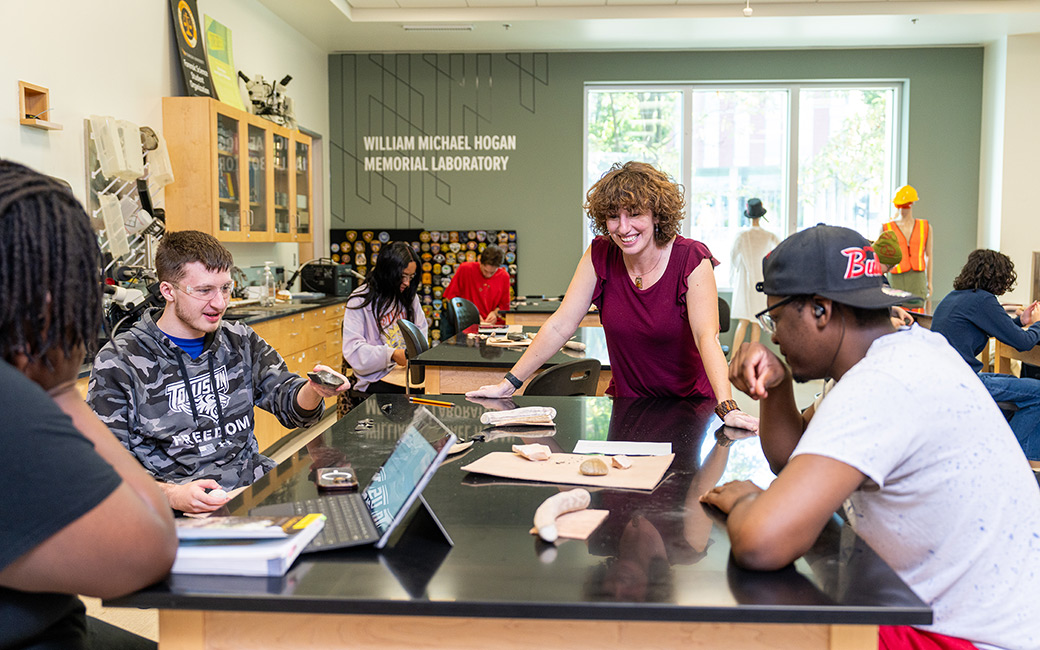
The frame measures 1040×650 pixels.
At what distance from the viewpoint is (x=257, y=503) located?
147cm

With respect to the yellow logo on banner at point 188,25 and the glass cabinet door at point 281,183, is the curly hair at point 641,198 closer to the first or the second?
the yellow logo on banner at point 188,25

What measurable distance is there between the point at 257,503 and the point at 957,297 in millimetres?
4222

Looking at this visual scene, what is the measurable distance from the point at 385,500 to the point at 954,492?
0.85 m

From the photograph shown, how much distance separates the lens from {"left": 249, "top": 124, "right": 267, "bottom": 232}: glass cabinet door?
5938mm

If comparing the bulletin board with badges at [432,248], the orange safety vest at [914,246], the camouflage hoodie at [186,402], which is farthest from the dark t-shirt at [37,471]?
the orange safety vest at [914,246]

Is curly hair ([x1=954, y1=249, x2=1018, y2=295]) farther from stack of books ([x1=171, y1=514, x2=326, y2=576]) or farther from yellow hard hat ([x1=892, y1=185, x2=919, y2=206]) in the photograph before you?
stack of books ([x1=171, y1=514, x2=326, y2=576])

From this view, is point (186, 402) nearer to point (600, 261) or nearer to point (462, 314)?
point (600, 261)

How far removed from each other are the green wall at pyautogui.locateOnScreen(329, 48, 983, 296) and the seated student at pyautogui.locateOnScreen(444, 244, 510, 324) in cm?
174

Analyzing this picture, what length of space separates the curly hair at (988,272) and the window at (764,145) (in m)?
3.85

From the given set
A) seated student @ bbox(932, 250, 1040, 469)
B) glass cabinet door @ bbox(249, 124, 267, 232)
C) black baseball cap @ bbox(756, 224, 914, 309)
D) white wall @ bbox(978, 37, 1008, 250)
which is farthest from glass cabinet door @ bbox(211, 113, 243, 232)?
white wall @ bbox(978, 37, 1008, 250)

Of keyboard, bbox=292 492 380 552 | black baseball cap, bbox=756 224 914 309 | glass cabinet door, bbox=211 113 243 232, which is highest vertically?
glass cabinet door, bbox=211 113 243 232

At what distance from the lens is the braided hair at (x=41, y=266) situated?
1.02 m

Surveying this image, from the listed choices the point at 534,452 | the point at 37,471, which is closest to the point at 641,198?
the point at 534,452

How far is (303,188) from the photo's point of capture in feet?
23.1
